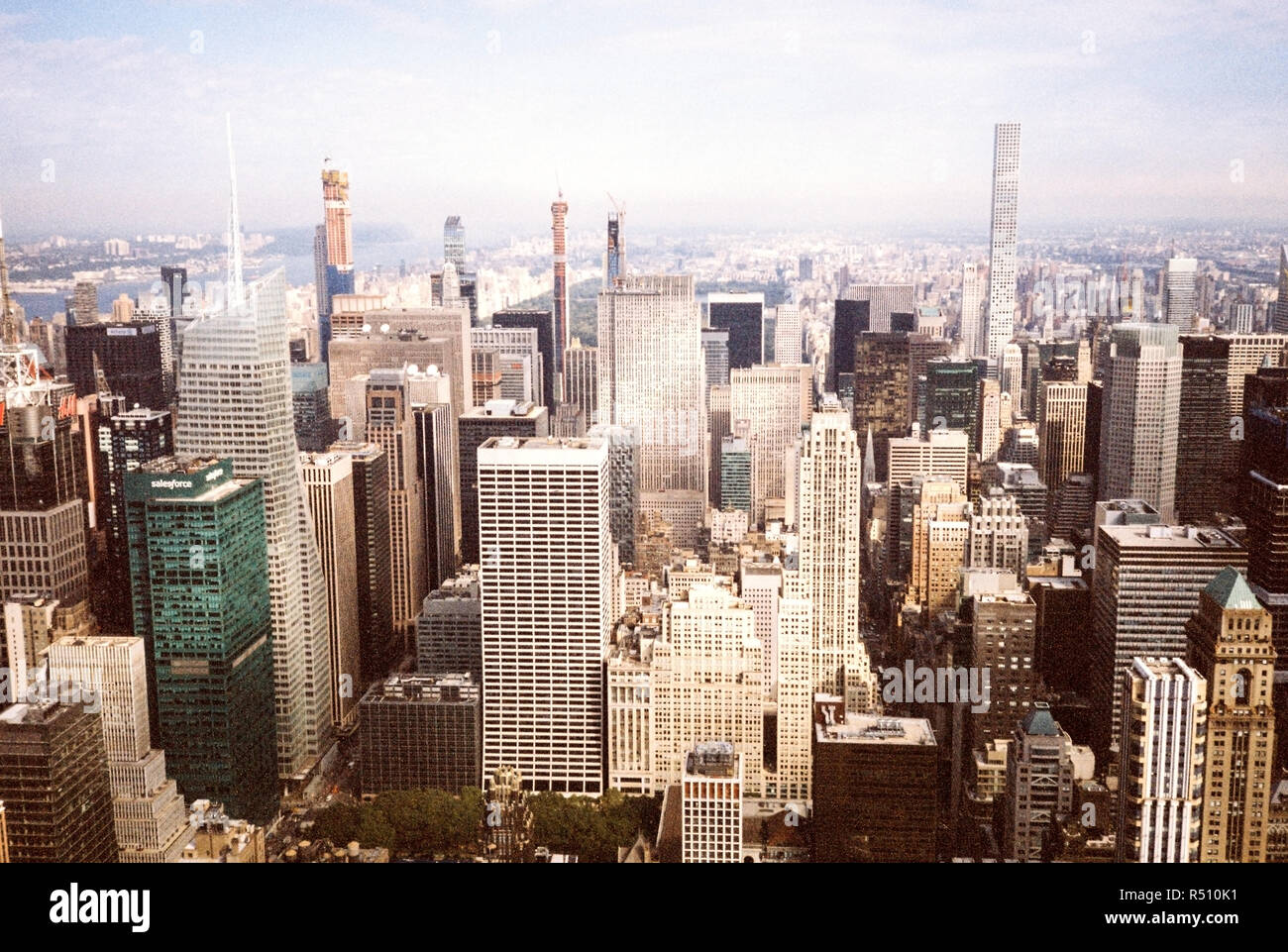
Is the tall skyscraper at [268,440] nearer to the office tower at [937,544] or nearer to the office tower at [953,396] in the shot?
the office tower at [937,544]

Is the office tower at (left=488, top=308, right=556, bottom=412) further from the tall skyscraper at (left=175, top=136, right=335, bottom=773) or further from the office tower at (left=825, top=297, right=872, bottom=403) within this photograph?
the office tower at (left=825, top=297, right=872, bottom=403)

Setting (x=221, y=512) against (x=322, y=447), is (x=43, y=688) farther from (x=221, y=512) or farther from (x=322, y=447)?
(x=322, y=447)

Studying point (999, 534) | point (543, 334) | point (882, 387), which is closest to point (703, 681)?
point (999, 534)

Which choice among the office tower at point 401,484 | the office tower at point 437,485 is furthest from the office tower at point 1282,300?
the office tower at point 401,484

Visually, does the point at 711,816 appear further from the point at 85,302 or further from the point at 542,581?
the point at 85,302
